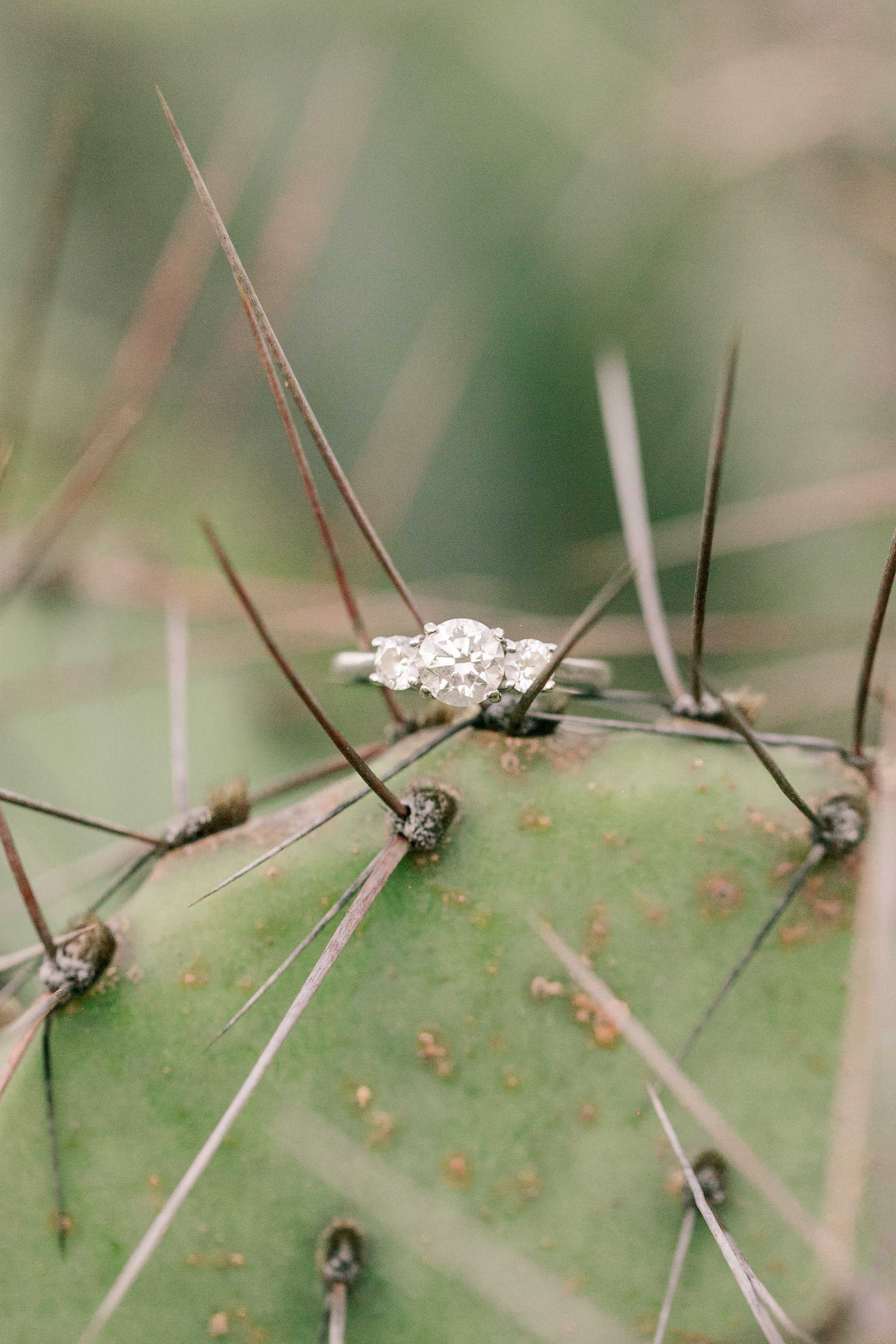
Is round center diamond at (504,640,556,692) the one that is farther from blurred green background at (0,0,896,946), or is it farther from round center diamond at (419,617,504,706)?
blurred green background at (0,0,896,946)

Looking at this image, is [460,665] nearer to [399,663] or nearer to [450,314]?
[399,663]

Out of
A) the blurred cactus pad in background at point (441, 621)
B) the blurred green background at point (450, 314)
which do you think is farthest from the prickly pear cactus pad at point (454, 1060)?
the blurred green background at point (450, 314)

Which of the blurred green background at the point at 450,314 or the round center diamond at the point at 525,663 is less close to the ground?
the blurred green background at the point at 450,314

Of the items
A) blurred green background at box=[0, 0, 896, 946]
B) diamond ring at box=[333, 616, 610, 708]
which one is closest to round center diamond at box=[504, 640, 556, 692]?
diamond ring at box=[333, 616, 610, 708]

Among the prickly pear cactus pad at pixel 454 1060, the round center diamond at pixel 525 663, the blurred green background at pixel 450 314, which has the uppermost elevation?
the blurred green background at pixel 450 314

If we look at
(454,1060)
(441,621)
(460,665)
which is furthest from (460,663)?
(441,621)

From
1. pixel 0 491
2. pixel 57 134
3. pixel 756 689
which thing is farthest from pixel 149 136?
pixel 756 689

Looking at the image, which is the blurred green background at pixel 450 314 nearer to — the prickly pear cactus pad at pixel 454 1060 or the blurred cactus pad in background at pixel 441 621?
the blurred cactus pad in background at pixel 441 621
